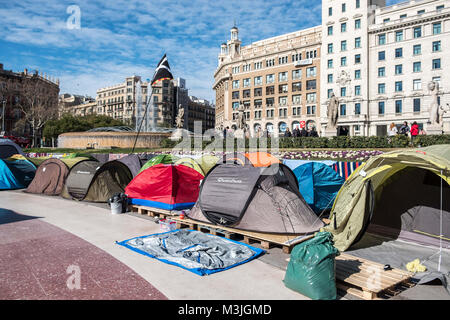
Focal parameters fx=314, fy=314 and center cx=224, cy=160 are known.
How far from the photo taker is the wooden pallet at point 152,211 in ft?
31.6

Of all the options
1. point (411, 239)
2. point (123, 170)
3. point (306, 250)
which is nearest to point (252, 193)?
point (306, 250)

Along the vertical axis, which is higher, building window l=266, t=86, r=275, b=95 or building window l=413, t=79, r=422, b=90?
building window l=266, t=86, r=275, b=95

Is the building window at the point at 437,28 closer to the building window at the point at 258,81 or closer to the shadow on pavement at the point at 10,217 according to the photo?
the building window at the point at 258,81

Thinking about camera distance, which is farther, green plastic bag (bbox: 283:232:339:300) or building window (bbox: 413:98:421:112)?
building window (bbox: 413:98:421:112)

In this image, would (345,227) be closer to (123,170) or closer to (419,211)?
(419,211)

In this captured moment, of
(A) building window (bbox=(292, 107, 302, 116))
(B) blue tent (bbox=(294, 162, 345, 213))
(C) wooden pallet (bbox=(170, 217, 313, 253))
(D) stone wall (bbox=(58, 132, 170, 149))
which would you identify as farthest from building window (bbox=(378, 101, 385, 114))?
(C) wooden pallet (bbox=(170, 217, 313, 253))

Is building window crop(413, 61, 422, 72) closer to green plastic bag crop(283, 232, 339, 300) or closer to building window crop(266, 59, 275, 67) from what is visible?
building window crop(266, 59, 275, 67)

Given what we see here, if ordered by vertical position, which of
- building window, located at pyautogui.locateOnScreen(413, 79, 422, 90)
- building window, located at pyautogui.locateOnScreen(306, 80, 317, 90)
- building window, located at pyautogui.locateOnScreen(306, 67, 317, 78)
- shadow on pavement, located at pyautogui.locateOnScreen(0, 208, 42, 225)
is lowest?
shadow on pavement, located at pyautogui.locateOnScreen(0, 208, 42, 225)

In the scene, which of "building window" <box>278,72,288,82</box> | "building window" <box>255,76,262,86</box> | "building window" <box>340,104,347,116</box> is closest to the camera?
"building window" <box>340,104,347,116</box>

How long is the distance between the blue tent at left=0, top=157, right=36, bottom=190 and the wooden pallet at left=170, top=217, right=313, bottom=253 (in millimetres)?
12764

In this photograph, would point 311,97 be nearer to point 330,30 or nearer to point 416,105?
point 330,30

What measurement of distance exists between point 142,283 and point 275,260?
256 cm

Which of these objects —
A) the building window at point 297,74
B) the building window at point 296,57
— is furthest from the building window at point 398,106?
the building window at point 296,57

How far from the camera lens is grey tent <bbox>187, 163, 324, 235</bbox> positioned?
7.20 meters
